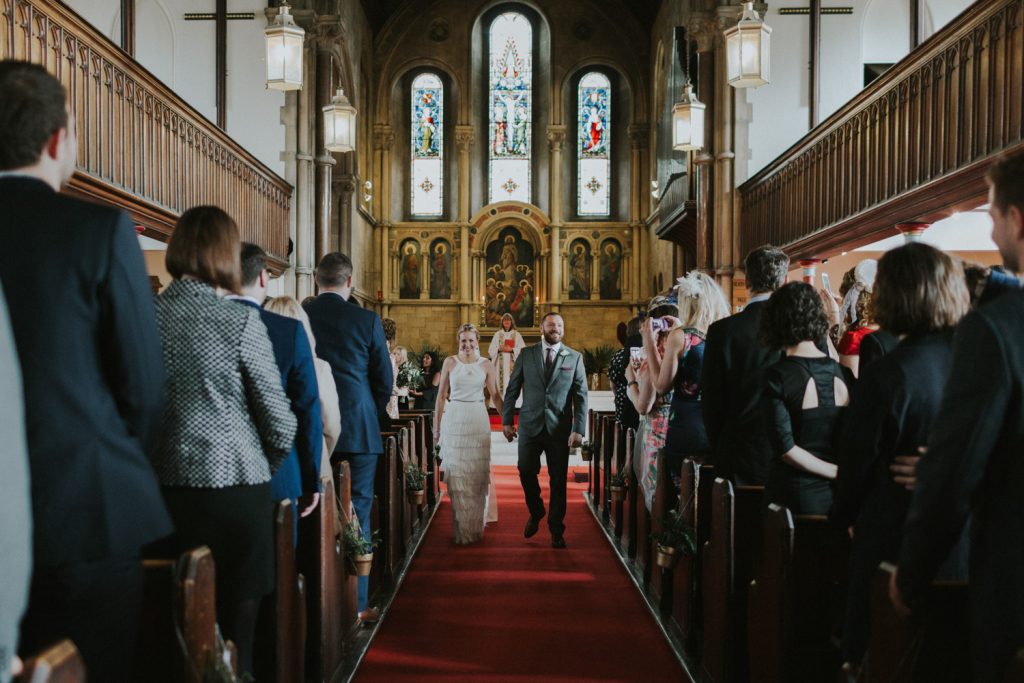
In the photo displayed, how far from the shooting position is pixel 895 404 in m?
2.28

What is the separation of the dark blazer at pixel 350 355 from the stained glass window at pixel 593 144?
18.3 m

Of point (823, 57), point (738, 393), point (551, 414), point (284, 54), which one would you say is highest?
point (823, 57)

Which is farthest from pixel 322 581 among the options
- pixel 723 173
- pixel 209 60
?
pixel 209 60

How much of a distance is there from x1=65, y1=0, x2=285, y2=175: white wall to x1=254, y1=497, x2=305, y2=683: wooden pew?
1021cm

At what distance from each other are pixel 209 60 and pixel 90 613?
11.7 metres

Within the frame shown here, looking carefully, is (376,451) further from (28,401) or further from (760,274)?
(28,401)

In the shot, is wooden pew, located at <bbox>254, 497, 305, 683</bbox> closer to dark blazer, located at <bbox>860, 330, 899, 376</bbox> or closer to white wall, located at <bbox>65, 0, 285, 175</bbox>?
dark blazer, located at <bbox>860, 330, 899, 376</bbox>

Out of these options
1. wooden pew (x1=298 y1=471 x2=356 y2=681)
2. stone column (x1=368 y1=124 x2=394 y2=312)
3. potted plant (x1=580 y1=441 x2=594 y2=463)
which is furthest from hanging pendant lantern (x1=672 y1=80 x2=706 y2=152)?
stone column (x1=368 y1=124 x2=394 y2=312)

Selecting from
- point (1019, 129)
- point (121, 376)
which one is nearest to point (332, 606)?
point (121, 376)

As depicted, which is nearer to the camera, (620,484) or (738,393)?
(738,393)

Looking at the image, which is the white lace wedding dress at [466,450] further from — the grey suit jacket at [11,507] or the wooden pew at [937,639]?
the grey suit jacket at [11,507]

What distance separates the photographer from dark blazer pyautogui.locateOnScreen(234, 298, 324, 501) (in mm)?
3002

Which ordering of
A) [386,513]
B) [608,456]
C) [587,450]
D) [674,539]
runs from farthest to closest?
[587,450]
[608,456]
[386,513]
[674,539]

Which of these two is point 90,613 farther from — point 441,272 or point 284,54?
point 441,272
